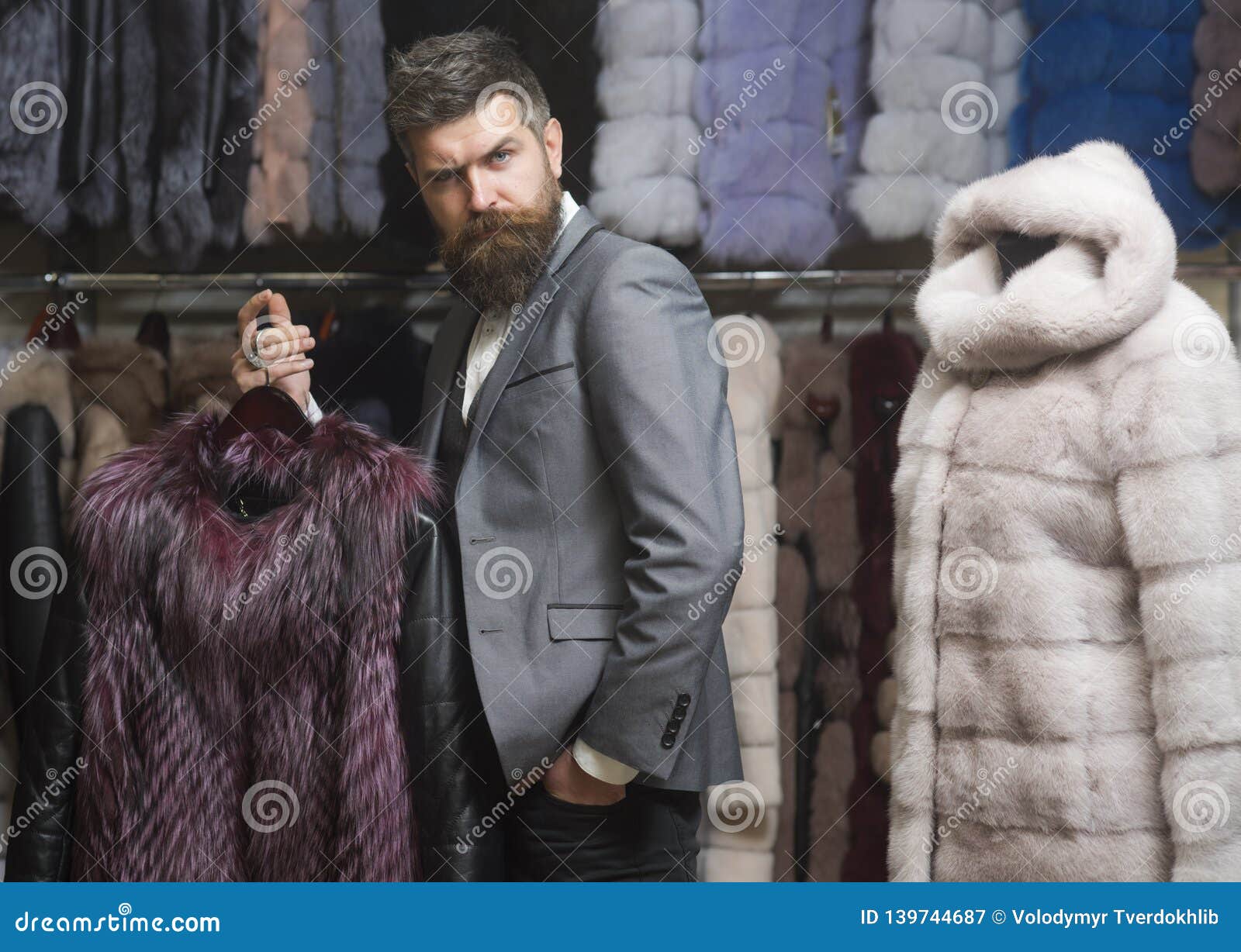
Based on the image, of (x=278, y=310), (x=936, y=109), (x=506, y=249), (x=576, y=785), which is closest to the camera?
(x=576, y=785)

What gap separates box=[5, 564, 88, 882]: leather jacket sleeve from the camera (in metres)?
1.58

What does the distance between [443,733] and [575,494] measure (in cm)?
38

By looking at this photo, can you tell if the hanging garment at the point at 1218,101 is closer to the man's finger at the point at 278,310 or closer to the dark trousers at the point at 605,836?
the dark trousers at the point at 605,836

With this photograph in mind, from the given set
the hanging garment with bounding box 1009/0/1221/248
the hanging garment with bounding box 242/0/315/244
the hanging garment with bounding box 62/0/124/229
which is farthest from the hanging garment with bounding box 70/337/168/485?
the hanging garment with bounding box 1009/0/1221/248

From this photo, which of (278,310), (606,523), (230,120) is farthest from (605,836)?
(230,120)

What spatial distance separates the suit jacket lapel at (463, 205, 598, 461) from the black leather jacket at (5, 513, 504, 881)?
0.57 ft

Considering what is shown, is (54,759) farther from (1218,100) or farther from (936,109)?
(1218,100)

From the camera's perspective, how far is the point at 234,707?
1.61m

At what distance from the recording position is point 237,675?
1.60 m

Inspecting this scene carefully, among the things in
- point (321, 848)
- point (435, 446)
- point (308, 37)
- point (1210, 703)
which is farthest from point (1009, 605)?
point (308, 37)

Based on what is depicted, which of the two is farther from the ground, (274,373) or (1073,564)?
(274,373)

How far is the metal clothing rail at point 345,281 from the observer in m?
2.18

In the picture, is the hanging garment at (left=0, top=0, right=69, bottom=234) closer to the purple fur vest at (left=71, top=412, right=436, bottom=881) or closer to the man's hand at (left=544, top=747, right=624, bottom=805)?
the purple fur vest at (left=71, top=412, right=436, bottom=881)
